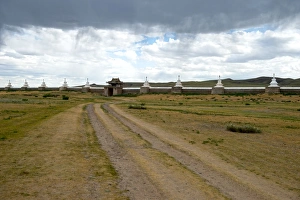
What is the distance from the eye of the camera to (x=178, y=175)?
875cm

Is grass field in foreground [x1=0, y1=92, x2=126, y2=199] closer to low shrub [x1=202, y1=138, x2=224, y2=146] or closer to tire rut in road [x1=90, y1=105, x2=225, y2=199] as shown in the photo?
tire rut in road [x1=90, y1=105, x2=225, y2=199]

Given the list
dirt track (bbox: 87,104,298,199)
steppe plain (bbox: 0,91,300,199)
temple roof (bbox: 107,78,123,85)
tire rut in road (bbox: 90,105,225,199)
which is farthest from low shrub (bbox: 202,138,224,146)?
temple roof (bbox: 107,78,123,85)

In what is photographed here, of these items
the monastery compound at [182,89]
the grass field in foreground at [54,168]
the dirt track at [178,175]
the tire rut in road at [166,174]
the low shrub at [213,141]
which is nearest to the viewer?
the grass field in foreground at [54,168]

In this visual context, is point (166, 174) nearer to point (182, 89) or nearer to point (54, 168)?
point (54, 168)

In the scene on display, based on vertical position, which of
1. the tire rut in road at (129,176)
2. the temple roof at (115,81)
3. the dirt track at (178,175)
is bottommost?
the dirt track at (178,175)

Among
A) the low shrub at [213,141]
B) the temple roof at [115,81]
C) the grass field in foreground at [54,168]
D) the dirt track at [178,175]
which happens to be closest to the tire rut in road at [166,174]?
the dirt track at [178,175]

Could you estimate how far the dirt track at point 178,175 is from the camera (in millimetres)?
→ 7391

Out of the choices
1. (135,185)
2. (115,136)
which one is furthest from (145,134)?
(135,185)

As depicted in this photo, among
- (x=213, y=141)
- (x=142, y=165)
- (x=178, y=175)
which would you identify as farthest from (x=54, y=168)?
(x=213, y=141)

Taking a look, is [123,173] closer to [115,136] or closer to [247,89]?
[115,136]

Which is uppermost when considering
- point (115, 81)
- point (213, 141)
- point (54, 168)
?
point (115, 81)

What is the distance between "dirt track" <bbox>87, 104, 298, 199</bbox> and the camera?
24.2 feet

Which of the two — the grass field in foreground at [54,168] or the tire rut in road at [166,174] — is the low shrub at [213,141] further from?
the grass field in foreground at [54,168]

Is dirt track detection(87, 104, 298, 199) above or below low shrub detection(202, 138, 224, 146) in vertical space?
above
